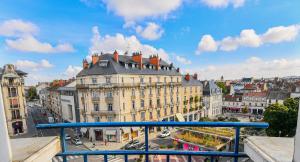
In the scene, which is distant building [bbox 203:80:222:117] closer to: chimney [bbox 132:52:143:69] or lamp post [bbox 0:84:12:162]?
chimney [bbox 132:52:143:69]

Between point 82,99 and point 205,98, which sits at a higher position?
point 82,99

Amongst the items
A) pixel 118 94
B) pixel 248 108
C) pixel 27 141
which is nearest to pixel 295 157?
pixel 27 141

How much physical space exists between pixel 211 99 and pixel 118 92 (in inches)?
865

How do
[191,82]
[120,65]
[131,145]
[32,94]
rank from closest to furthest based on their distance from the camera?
[131,145]
[120,65]
[191,82]
[32,94]

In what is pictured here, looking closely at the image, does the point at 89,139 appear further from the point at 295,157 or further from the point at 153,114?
the point at 295,157

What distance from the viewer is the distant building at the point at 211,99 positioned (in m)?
32.5

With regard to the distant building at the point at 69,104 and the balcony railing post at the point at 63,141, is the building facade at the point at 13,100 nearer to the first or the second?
the distant building at the point at 69,104

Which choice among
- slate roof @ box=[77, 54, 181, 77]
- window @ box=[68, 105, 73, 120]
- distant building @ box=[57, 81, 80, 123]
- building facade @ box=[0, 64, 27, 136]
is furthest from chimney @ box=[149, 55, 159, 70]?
building facade @ box=[0, 64, 27, 136]

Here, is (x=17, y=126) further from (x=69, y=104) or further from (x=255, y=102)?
(x=255, y=102)

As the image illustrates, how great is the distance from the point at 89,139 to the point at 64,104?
10.7m

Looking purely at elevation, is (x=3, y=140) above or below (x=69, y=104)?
above

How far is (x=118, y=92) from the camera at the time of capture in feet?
59.8

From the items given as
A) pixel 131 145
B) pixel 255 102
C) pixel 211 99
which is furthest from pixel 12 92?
pixel 255 102

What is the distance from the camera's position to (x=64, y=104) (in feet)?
88.8
